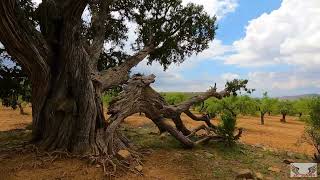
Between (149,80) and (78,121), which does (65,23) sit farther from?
(149,80)

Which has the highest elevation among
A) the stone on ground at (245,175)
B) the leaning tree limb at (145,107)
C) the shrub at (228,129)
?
the leaning tree limb at (145,107)

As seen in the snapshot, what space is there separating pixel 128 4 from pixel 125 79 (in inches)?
155

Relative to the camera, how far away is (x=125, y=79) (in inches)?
654

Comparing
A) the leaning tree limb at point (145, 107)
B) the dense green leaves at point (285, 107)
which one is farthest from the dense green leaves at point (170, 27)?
the dense green leaves at point (285, 107)

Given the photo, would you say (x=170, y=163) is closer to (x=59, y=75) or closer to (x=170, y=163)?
(x=170, y=163)

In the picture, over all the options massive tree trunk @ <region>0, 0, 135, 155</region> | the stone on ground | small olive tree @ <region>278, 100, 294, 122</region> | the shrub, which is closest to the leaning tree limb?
the shrub

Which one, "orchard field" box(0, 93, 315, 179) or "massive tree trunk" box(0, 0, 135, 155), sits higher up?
"massive tree trunk" box(0, 0, 135, 155)

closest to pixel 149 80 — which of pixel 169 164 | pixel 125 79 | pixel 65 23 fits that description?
pixel 125 79

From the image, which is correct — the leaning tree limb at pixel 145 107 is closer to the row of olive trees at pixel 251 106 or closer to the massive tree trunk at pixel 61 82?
the massive tree trunk at pixel 61 82

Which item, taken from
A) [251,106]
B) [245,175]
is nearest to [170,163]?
[245,175]

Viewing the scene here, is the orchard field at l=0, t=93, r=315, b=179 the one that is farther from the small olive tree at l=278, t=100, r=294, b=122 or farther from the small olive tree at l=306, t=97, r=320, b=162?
the small olive tree at l=278, t=100, r=294, b=122

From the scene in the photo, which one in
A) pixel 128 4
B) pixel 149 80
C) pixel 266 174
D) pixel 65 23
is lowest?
pixel 266 174

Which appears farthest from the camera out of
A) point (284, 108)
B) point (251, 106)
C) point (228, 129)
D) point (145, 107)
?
point (284, 108)

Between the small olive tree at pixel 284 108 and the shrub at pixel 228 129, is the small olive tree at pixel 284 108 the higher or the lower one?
the higher one
